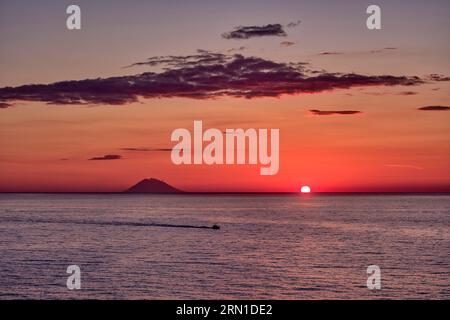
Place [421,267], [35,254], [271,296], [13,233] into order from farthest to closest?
[13,233] → [35,254] → [421,267] → [271,296]

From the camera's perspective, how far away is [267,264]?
199 feet

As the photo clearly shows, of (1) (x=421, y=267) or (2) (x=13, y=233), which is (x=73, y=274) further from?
(2) (x=13, y=233)

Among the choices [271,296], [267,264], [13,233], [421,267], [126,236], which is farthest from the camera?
[13,233]

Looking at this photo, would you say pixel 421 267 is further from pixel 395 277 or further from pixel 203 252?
pixel 203 252

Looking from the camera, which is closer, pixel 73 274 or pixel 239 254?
pixel 73 274

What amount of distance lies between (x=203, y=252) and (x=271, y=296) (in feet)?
98.1

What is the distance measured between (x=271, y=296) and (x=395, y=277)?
49.4 feet
